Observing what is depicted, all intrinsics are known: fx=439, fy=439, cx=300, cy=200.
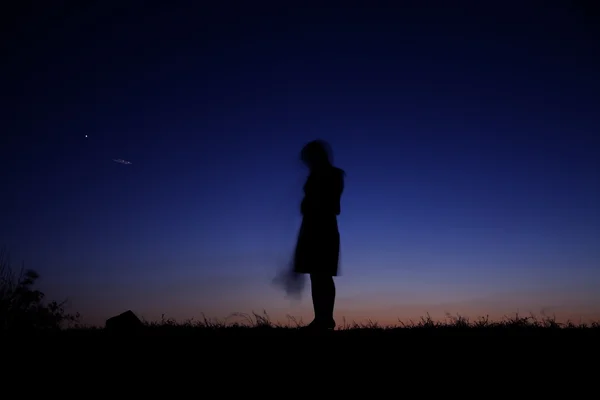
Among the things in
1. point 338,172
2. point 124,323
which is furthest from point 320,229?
point 124,323

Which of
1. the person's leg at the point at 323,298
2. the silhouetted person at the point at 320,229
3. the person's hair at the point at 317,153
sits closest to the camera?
the person's leg at the point at 323,298

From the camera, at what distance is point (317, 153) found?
7.26 m

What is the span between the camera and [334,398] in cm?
344

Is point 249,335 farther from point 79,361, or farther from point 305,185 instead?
point 305,185

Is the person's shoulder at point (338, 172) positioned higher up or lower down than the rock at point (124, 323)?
higher up

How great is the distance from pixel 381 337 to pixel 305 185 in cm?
275

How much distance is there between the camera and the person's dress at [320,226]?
6934 mm

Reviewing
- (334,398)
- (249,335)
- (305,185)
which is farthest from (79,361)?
(305,185)

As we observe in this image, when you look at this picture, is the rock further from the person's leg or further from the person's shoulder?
the person's shoulder

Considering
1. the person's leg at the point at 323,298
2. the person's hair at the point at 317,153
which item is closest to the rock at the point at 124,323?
the person's leg at the point at 323,298

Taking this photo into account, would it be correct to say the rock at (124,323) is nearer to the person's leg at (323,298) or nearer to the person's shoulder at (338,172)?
the person's leg at (323,298)

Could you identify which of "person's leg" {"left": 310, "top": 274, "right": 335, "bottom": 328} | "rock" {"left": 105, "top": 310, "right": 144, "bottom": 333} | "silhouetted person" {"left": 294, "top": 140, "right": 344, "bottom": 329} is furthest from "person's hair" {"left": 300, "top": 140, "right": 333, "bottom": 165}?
"rock" {"left": 105, "top": 310, "right": 144, "bottom": 333}

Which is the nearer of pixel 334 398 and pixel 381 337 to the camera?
pixel 334 398

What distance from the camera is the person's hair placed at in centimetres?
724
